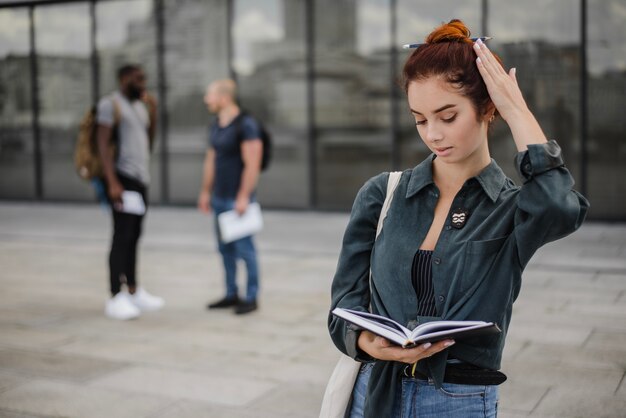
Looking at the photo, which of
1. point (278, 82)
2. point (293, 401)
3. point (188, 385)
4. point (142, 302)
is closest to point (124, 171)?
point (142, 302)

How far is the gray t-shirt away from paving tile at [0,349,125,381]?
163 centimetres

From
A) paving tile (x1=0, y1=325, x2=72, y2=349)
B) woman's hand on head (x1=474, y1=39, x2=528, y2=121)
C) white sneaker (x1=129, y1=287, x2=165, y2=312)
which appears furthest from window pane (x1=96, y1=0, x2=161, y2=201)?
woman's hand on head (x1=474, y1=39, x2=528, y2=121)

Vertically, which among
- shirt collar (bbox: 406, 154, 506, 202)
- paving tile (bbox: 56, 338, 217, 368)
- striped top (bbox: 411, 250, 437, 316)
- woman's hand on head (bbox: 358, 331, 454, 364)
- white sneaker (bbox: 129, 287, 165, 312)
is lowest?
paving tile (bbox: 56, 338, 217, 368)

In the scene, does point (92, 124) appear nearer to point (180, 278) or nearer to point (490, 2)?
point (180, 278)

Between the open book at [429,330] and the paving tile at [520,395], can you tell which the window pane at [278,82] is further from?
the open book at [429,330]

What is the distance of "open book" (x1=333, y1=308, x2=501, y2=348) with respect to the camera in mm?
1898

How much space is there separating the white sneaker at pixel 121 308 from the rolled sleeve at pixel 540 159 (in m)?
4.94

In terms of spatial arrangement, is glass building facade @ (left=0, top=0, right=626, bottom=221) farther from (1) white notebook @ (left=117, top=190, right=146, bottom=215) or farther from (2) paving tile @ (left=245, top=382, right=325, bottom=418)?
(2) paving tile @ (left=245, top=382, right=325, bottom=418)

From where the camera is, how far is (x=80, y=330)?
6137mm

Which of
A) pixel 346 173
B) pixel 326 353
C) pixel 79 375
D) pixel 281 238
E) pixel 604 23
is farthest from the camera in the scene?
pixel 346 173

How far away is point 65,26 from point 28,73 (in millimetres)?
1144

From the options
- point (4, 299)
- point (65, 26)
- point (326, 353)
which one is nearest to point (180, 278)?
point (4, 299)

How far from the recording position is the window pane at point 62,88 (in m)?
14.6

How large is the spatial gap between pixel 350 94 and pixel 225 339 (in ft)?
24.7
